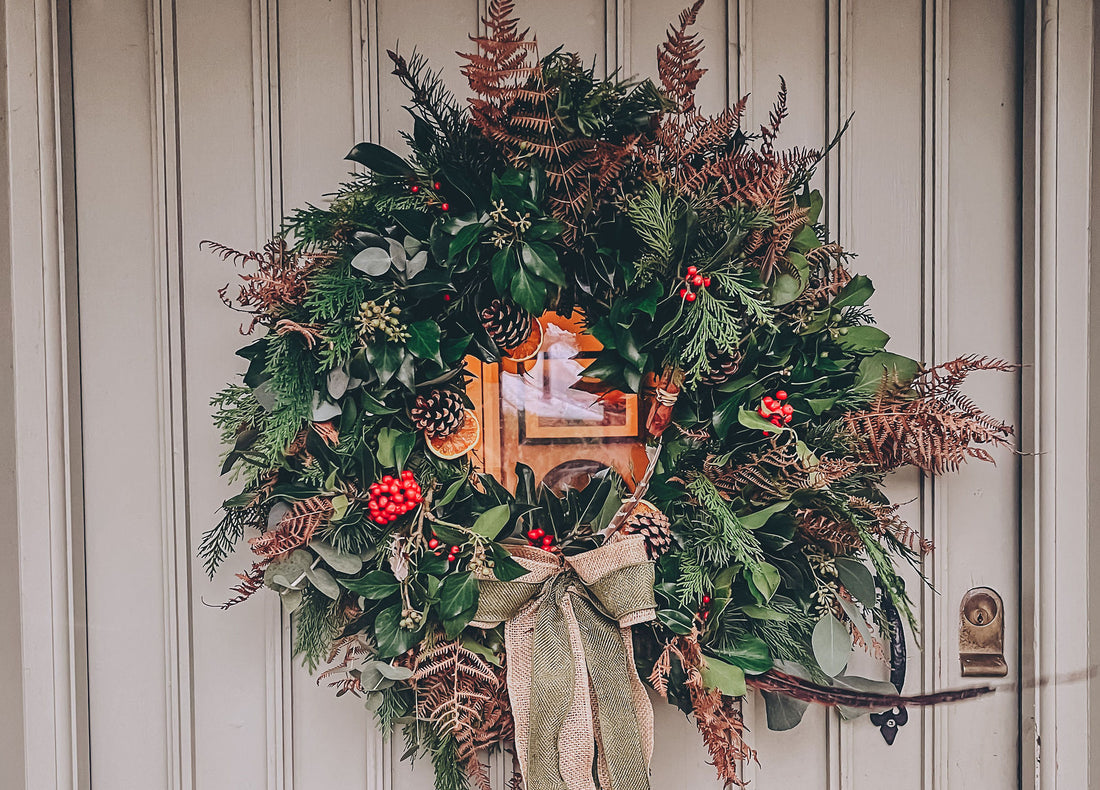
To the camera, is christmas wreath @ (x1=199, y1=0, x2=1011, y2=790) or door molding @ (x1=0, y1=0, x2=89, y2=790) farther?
door molding @ (x1=0, y1=0, x2=89, y2=790)

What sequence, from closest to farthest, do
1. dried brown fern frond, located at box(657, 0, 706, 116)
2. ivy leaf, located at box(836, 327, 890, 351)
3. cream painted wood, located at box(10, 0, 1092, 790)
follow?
dried brown fern frond, located at box(657, 0, 706, 116)
ivy leaf, located at box(836, 327, 890, 351)
cream painted wood, located at box(10, 0, 1092, 790)

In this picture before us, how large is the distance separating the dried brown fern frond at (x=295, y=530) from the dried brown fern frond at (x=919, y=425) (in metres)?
0.65

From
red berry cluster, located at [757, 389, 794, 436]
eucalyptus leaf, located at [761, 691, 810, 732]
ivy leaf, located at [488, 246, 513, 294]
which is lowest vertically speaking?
eucalyptus leaf, located at [761, 691, 810, 732]

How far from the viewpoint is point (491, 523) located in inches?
33.6

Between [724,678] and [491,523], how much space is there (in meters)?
0.33

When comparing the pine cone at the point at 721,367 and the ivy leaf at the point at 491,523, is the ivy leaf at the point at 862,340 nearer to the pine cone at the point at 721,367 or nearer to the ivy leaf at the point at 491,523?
the pine cone at the point at 721,367

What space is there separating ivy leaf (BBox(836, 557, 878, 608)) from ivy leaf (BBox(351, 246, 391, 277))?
672 mm

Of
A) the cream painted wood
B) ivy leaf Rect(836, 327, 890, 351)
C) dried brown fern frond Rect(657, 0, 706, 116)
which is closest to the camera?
dried brown fern frond Rect(657, 0, 706, 116)

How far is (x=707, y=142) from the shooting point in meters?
0.84

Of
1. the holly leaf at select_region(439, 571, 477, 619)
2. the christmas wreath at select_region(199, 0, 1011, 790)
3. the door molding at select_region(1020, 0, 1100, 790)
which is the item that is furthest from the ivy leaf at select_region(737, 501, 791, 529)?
the door molding at select_region(1020, 0, 1100, 790)

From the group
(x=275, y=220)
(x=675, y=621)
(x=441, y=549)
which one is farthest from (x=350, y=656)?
(x=275, y=220)

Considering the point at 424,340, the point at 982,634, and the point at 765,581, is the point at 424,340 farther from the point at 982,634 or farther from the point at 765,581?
the point at 982,634

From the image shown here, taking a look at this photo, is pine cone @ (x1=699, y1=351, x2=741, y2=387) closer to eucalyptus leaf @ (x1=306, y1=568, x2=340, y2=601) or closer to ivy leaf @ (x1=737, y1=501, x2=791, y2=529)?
ivy leaf @ (x1=737, y1=501, x2=791, y2=529)

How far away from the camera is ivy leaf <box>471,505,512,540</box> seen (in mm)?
852
